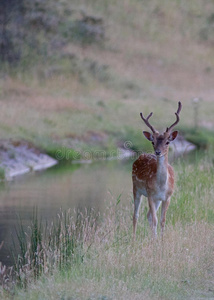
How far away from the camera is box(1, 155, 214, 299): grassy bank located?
27.4ft

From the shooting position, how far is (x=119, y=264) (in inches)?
365

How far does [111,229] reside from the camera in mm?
10664

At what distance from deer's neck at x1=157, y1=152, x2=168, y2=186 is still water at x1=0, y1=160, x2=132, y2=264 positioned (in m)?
1.90

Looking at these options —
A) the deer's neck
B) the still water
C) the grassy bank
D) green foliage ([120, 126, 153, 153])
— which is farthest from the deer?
green foliage ([120, 126, 153, 153])

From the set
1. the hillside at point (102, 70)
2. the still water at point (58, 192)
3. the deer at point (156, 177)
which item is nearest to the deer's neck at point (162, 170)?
the deer at point (156, 177)

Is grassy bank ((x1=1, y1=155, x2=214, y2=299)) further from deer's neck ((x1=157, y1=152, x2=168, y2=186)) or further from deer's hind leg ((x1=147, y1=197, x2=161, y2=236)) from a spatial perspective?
deer's neck ((x1=157, y1=152, x2=168, y2=186))

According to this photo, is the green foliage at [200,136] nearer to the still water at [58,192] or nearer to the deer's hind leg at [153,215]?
the still water at [58,192]

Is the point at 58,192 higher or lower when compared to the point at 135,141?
lower

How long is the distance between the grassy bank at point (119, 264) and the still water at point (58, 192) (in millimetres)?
1619

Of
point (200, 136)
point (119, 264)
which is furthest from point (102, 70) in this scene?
point (119, 264)

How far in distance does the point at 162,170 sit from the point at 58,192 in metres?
7.98

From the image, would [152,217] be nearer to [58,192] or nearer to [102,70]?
[58,192]

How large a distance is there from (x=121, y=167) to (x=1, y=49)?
18258 mm

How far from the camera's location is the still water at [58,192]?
587 inches
